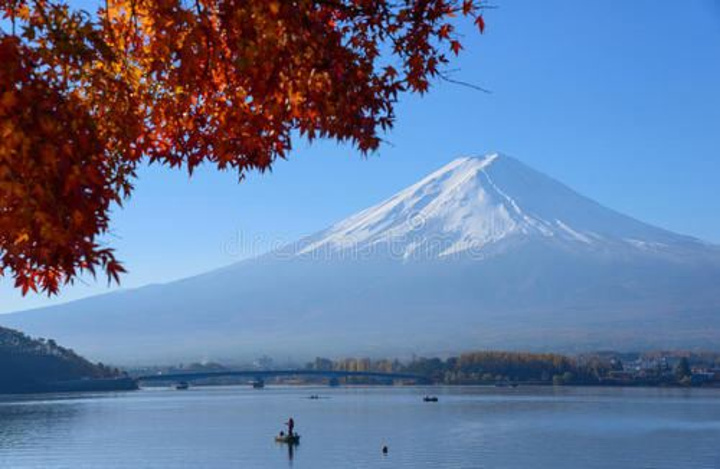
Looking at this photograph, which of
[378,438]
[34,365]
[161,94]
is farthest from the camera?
[34,365]

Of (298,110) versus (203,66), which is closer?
(298,110)

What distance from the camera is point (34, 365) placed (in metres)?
130

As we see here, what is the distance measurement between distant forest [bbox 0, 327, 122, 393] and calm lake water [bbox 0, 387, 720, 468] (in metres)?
41.1

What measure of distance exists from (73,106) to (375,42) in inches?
88.6

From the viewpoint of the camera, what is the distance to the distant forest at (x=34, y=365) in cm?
12556

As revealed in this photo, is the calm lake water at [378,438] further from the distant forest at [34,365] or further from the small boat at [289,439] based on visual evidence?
the distant forest at [34,365]

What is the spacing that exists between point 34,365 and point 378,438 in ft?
281

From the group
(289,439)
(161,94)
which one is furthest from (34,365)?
(161,94)

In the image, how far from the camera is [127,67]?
269 inches

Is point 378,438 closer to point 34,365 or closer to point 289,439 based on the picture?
point 289,439

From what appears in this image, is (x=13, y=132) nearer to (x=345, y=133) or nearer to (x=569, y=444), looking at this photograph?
(x=345, y=133)

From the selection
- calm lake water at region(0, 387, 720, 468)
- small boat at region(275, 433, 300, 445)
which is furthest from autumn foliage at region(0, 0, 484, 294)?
small boat at region(275, 433, 300, 445)

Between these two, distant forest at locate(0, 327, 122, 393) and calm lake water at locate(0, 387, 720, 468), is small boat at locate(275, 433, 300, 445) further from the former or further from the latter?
distant forest at locate(0, 327, 122, 393)

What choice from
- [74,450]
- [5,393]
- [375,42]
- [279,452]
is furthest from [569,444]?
[5,393]
